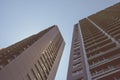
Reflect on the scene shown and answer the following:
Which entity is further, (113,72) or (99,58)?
(99,58)

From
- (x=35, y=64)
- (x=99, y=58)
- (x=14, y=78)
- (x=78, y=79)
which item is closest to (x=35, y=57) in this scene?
(x=35, y=64)

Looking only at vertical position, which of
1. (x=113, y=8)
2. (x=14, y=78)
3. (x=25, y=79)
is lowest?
(x=113, y=8)

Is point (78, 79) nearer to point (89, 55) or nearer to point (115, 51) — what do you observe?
point (115, 51)

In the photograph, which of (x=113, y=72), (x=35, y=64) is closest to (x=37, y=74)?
(x=35, y=64)

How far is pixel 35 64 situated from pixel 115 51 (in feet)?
46.7

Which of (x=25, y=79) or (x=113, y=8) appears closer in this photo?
(x=25, y=79)

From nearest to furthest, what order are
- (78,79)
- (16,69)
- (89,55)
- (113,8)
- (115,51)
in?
(78,79) → (115,51) → (89,55) → (16,69) → (113,8)

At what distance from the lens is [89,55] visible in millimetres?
19906

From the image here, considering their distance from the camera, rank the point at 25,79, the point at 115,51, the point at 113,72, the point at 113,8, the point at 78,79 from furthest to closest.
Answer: the point at 113,8, the point at 25,79, the point at 115,51, the point at 78,79, the point at 113,72

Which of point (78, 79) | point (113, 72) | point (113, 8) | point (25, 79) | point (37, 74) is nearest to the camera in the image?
point (113, 72)

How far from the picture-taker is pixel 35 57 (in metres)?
30.5

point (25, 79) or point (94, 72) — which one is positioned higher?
point (94, 72)

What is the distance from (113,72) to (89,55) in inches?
293

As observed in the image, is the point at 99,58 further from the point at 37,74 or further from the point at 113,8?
the point at 113,8
